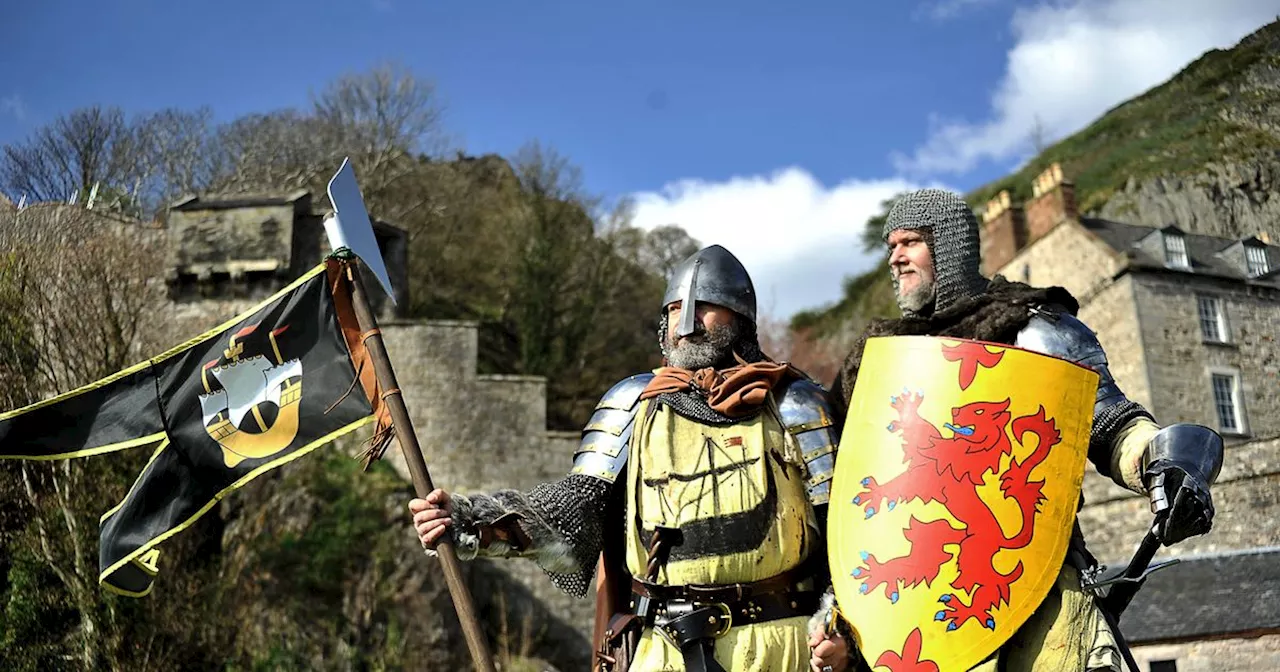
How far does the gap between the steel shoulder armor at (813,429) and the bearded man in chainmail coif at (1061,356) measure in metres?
0.12

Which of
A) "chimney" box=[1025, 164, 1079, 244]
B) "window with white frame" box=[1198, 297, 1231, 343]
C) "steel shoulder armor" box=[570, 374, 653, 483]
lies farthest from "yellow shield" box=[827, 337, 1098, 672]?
"chimney" box=[1025, 164, 1079, 244]

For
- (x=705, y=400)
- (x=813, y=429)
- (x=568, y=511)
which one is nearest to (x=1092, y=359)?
(x=813, y=429)

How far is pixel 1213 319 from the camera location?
74.1 feet

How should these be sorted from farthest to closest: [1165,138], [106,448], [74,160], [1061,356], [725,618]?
1. [1165,138]
2. [74,160]
3. [106,448]
4. [725,618]
5. [1061,356]

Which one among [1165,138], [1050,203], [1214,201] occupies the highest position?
[1165,138]

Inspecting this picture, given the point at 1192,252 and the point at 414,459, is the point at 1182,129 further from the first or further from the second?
the point at 414,459

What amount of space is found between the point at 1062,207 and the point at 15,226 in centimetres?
2131

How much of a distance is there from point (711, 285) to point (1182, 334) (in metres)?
20.4

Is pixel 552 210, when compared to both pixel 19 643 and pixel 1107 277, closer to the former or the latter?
pixel 1107 277

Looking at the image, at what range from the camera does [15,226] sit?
968cm

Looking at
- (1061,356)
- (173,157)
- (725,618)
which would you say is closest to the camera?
(1061,356)

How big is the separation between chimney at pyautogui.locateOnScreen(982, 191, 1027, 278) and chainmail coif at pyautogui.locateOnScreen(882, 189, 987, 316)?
77.4 feet

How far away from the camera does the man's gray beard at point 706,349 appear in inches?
182

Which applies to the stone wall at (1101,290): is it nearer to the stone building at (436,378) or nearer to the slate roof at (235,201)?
the stone building at (436,378)
